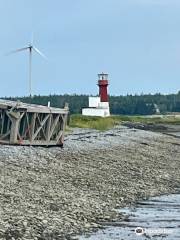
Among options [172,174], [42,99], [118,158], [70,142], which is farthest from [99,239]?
[42,99]

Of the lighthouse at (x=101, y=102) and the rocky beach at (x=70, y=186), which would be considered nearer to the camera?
the rocky beach at (x=70, y=186)

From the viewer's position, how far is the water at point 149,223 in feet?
56.5

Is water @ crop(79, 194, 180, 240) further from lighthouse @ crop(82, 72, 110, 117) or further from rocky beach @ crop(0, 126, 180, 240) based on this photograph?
lighthouse @ crop(82, 72, 110, 117)

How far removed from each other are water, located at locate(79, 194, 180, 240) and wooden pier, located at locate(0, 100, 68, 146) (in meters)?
10.1

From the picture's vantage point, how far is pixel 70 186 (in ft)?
76.3

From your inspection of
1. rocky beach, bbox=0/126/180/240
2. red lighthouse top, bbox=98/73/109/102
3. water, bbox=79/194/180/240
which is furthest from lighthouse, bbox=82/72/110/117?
water, bbox=79/194/180/240

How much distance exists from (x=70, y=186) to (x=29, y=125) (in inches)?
441

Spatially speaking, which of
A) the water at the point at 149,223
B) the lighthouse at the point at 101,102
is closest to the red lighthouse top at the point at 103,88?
the lighthouse at the point at 101,102

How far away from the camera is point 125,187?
25891 mm

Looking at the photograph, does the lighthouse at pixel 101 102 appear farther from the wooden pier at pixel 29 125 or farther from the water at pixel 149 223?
the water at pixel 149 223

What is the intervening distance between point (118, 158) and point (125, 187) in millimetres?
10281

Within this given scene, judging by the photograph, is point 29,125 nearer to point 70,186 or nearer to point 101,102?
point 70,186

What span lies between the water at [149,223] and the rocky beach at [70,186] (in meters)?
0.46

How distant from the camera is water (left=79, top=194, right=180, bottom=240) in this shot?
17.2 m
